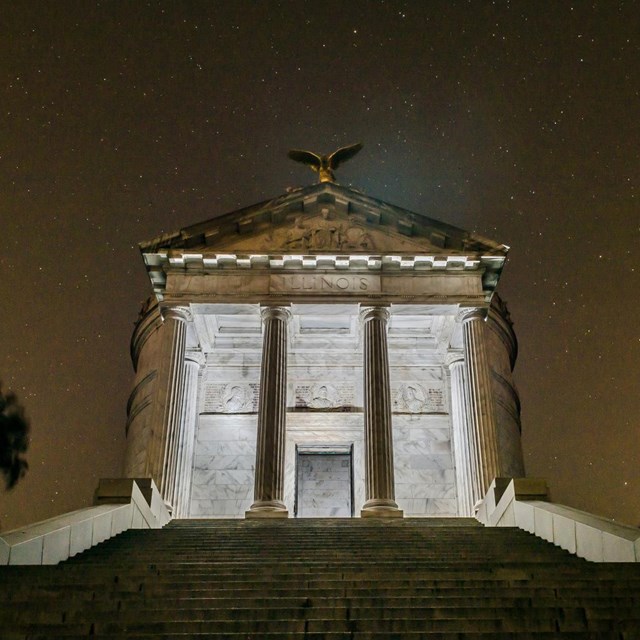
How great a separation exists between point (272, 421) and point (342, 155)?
37.8 ft

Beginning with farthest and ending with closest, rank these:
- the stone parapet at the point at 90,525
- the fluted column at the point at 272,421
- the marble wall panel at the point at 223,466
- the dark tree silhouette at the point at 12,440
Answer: the dark tree silhouette at the point at 12,440, the marble wall panel at the point at 223,466, the fluted column at the point at 272,421, the stone parapet at the point at 90,525

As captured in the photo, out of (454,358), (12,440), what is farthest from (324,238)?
(12,440)

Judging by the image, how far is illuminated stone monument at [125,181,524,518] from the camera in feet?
93.6

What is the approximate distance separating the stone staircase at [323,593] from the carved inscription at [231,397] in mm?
16036

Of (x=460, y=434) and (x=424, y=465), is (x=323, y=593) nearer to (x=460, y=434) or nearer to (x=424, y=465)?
(x=460, y=434)

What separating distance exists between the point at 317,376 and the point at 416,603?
2283 centimetres

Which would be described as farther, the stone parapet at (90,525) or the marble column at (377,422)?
the marble column at (377,422)

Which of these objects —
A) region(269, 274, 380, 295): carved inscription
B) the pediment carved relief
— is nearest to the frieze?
region(269, 274, 380, 295): carved inscription

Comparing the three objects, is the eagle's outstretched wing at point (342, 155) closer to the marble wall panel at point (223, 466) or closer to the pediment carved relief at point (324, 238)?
the pediment carved relief at point (324, 238)

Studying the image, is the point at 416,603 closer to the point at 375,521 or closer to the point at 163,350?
the point at 375,521

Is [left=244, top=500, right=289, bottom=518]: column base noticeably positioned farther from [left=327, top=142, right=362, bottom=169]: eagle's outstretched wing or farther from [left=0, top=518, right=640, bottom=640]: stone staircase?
[left=327, top=142, right=362, bottom=169]: eagle's outstretched wing

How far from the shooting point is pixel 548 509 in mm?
19953

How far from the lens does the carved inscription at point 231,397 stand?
34656 mm

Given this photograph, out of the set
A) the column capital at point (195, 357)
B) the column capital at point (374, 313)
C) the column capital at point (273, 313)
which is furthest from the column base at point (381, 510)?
the column capital at point (195, 357)
